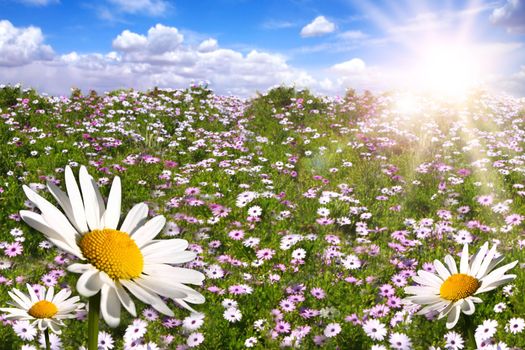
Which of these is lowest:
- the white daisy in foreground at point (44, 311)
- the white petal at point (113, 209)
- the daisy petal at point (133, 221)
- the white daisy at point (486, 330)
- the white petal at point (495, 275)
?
the white daisy at point (486, 330)

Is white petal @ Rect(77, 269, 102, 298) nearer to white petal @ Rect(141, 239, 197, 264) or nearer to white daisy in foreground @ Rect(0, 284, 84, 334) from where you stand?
white petal @ Rect(141, 239, 197, 264)

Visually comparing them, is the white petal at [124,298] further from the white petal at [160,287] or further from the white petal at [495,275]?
the white petal at [495,275]

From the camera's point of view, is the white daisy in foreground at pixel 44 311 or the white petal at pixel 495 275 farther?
the white daisy in foreground at pixel 44 311

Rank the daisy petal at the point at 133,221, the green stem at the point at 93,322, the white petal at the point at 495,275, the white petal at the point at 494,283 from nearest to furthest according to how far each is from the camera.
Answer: the green stem at the point at 93,322
the daisy petal at the point at 133,221
the white petal at the point at 494,283
the white petal at the point at 495,275

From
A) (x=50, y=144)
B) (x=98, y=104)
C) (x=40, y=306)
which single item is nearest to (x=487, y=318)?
(x=40, y=306)

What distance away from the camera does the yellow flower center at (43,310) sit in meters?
2.27

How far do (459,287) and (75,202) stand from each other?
1431 mm

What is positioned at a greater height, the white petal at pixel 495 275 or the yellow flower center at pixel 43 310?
the white petal at pixel 495 275

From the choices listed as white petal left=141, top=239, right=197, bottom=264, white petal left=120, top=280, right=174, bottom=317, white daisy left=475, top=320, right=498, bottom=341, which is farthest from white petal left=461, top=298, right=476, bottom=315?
white daisy left=475, top=320, right=498, bottom=341

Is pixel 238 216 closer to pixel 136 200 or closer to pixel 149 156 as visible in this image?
pixel 136 200

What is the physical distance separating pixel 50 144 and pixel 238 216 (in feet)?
16.0

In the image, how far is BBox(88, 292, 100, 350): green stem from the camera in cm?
93

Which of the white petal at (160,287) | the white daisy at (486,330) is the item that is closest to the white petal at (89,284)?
the white petal at (160,287)

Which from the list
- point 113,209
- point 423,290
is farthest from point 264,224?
point 113,209
